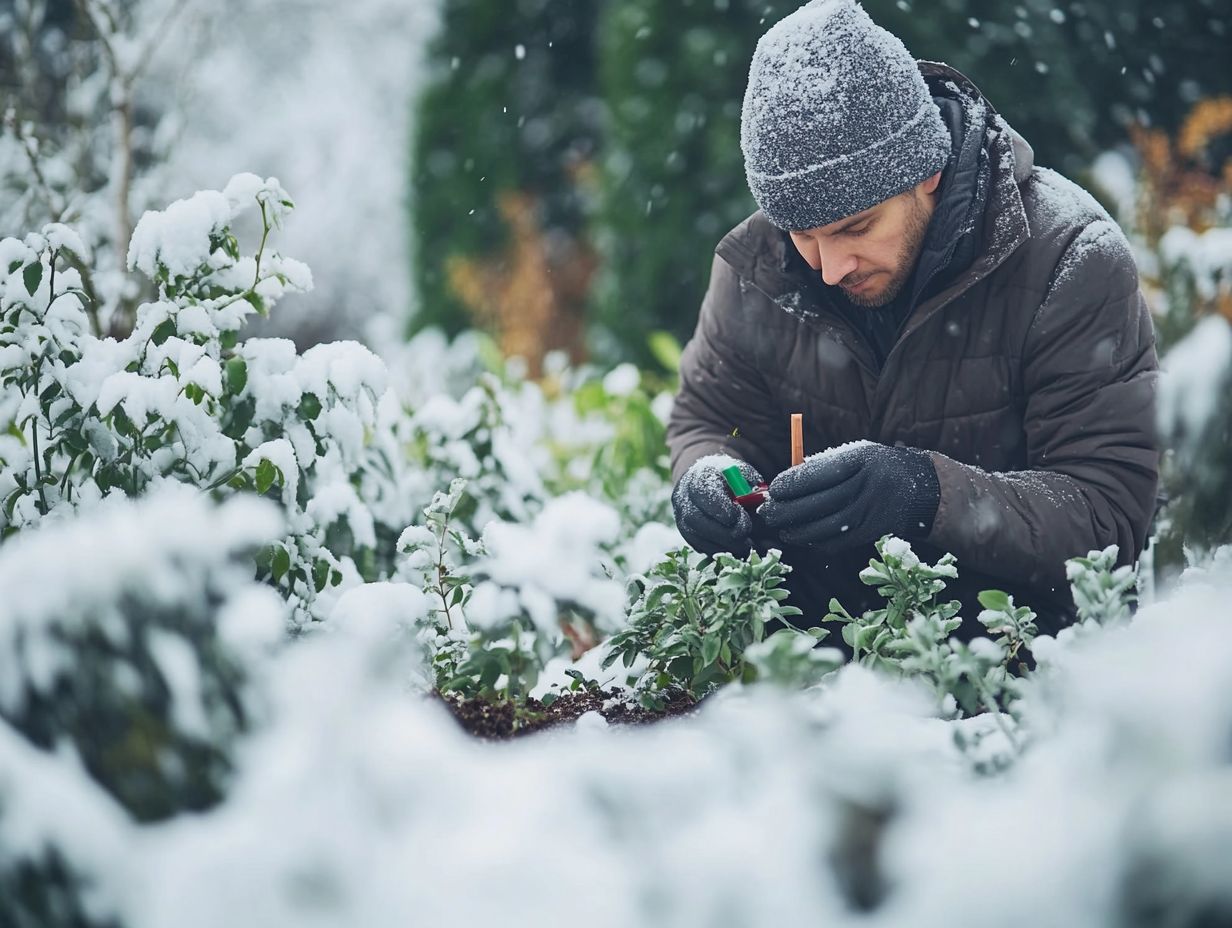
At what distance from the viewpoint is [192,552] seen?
47.3 inches

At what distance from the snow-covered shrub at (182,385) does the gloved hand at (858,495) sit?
0.77 meters

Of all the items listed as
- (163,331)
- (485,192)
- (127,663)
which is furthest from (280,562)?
(485,192)

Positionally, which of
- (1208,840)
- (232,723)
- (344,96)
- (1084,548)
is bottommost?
(344,96)

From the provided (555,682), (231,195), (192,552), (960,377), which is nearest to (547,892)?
(192,552)

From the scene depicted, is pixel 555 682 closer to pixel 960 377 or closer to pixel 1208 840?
pixel 960 377

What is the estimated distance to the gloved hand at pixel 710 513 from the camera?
Result: 221 cm

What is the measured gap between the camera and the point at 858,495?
206 cm

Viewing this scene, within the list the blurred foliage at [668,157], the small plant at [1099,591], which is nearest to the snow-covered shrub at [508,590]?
the small plant at [1099,591]

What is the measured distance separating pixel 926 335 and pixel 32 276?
1.66m

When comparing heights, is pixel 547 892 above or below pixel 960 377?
above

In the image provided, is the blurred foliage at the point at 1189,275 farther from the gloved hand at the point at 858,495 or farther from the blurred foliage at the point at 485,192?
the blurred foliage at the point at 485,192

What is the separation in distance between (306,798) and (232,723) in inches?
8.2

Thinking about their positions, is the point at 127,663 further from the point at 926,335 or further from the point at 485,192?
the point at 485,192

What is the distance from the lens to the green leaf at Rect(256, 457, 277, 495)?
6.25 feet
